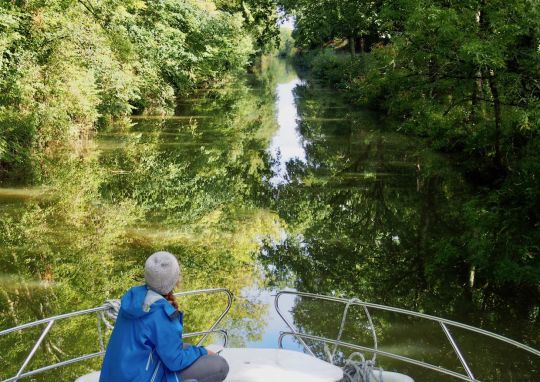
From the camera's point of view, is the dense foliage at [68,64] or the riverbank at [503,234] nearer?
the riverbank at [503,234]

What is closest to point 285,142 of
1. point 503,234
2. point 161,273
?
point 503,234

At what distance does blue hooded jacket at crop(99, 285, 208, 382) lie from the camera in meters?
3.59

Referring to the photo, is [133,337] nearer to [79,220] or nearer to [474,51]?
[474,51]

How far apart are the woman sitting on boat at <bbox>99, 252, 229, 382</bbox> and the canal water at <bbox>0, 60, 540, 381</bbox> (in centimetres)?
192

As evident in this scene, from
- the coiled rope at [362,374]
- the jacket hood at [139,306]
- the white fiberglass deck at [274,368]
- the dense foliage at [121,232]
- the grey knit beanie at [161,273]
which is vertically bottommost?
the dense foliage at [121,232]

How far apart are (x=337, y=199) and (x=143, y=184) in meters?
5.18

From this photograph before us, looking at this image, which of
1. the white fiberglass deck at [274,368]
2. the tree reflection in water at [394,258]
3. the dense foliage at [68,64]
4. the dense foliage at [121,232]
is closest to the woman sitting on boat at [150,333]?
the white fiberglass deck at [274,368]

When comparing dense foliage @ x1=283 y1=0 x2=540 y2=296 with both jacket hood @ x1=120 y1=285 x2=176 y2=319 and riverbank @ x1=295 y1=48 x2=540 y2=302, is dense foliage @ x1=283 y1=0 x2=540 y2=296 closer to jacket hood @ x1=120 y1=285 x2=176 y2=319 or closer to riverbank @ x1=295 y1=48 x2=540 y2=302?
riverbank @ x1=295 y1=48 x2=540 y2=302

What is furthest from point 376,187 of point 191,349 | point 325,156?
point 191,349

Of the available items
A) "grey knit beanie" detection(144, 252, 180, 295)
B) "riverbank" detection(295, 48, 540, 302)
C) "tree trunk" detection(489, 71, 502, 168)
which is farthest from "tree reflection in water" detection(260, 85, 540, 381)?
"grey knit beanie" detection(144, 252, 180, 295)

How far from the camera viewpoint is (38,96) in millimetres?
18078

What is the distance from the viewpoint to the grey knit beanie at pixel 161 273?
3643mm

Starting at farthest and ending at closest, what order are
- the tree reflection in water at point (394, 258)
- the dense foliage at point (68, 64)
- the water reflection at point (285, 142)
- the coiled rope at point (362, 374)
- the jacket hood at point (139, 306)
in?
1. the water reflection at point (285, 142)
2. the dense foliage at point (68, 64)
3. the tree reflection in water at point (394, 258)
4. the coiled rope at point (362, 374)
5. the jacket hood at point (139, 306)

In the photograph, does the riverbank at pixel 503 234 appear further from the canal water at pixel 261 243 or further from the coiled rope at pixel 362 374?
the coiled rope at pixel 362 374
